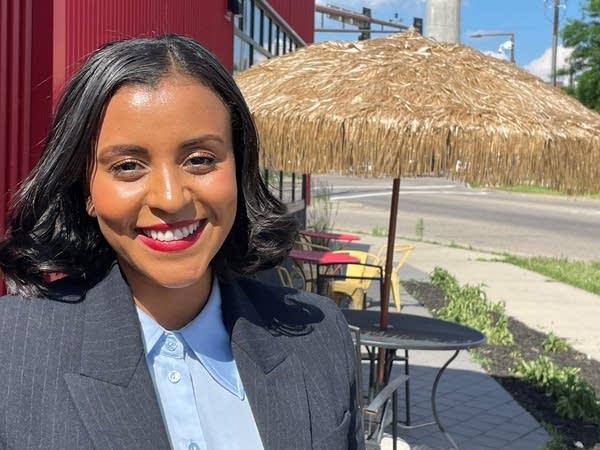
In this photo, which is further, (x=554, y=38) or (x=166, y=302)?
(x=554, y=38)

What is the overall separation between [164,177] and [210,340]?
347mm

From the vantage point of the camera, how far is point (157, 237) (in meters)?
1.36

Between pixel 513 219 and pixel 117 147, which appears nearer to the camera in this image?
pixel 117 147

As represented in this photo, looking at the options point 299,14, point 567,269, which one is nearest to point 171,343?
point 567,269

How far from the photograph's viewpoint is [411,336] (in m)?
4.30

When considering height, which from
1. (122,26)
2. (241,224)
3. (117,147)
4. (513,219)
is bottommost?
(513,219)

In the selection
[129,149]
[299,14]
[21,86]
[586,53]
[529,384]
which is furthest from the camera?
[586,53]

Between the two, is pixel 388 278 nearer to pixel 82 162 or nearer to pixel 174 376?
pixel 174 376

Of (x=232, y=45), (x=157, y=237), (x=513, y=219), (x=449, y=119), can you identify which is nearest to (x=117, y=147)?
(x=157, y=237)

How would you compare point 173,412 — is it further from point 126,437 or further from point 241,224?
point 241,224

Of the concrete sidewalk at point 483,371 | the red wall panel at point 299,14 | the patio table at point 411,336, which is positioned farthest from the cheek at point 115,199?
the red wall panel at point 299,14

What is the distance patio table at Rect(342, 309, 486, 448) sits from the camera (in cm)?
401

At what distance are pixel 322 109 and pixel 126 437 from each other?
2764mm

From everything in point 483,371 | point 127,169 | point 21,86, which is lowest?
point 483,371
